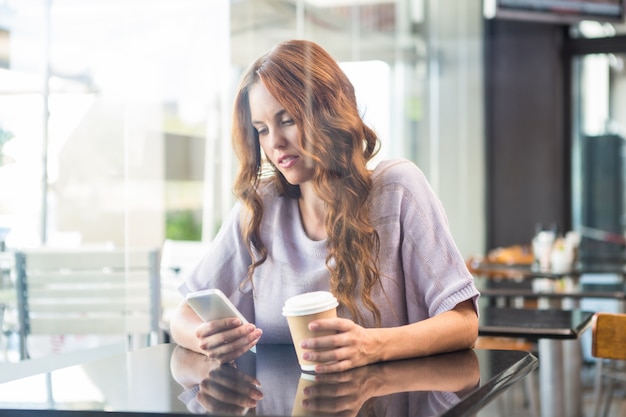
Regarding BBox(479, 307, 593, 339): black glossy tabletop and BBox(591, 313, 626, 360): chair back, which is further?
BBox(591, 313, 626, 360): chair back

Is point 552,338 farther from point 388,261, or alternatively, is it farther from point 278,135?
point 278,135

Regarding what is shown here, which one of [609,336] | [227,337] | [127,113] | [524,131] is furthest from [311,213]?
[524,131]

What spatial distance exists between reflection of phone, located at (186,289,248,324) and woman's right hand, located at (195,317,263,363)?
13 millimetres

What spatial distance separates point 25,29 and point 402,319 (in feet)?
4.53

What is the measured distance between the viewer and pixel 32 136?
2.55 m

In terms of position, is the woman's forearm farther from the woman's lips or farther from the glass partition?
the glass partition

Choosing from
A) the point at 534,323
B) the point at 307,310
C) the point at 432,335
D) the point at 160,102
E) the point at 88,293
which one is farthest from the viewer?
the point at 160,102

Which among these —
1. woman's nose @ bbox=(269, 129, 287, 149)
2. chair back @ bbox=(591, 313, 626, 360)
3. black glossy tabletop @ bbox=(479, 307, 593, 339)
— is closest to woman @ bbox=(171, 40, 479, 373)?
woman's nose @ bbox=(269, 129, 287, 149)

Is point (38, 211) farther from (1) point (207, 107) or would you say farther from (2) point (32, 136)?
(1) point (207, 107)

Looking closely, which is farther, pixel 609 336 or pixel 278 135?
pixel 609 336

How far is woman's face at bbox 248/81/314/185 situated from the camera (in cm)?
189

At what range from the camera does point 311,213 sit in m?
1.96

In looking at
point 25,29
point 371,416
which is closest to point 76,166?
point 25,29

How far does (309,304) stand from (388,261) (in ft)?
1.25
